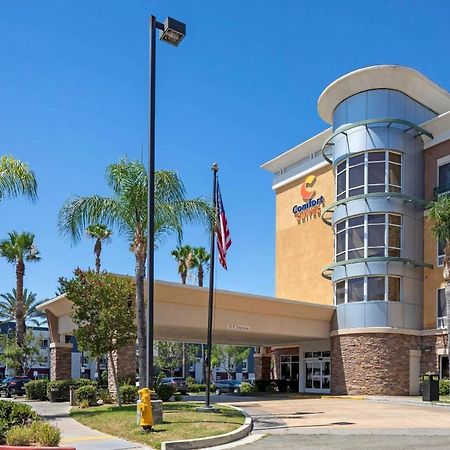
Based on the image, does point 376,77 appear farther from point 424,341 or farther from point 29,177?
point 29,177

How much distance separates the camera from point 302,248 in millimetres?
43531

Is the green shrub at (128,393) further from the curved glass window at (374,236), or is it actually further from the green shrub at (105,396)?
the curved glass window at (374,236)

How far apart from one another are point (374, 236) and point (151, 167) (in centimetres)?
2181

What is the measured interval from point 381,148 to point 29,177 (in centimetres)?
2138

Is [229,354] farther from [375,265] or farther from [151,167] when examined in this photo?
[151,167]

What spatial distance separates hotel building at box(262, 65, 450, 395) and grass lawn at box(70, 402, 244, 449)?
15931 millimetres

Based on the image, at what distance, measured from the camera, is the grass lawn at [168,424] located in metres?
14.1

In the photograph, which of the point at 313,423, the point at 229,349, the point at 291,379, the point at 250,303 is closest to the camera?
the point at 313,423

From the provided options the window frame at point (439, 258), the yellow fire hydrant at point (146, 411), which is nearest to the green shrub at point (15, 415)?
the yellow fire hydrant at point (146, 411)

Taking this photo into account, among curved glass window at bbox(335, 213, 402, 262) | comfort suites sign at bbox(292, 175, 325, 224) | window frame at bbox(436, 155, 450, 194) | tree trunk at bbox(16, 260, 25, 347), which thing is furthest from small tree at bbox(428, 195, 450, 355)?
tree trunk at bbox(16, 260, 25, 347)

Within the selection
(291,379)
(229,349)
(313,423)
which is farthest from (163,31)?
(229,349)

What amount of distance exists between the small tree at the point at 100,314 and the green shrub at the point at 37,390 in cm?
1099

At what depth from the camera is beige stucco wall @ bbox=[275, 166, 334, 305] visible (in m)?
41.0

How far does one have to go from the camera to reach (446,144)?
116 feet
